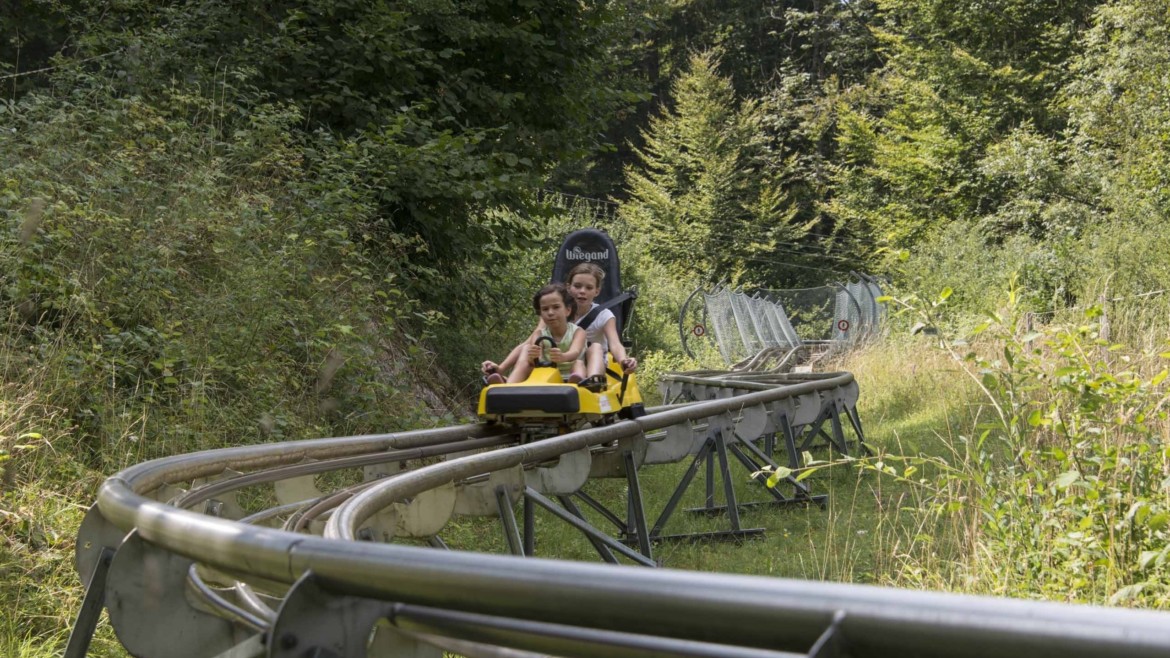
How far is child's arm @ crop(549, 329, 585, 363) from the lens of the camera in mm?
6453

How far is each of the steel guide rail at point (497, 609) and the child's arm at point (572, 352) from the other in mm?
3705

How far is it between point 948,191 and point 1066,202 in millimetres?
7995

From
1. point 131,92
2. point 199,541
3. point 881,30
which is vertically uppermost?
point 881,30

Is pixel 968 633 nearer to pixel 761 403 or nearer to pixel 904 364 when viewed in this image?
pixel 761 403

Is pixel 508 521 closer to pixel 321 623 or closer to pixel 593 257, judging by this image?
pixel 321 623

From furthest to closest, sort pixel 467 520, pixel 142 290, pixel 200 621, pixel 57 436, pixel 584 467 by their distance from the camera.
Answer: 1. pixel 467 520
2. pixel 142 290
3. pixel 584 467
4. pixel 57 436
5. pixel 200 621

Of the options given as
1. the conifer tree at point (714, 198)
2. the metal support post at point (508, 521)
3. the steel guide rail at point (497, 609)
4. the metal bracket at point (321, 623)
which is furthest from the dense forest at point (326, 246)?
the conifer tree at point (714, 198)

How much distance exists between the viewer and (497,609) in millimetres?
1333

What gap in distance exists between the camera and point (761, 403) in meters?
7.87

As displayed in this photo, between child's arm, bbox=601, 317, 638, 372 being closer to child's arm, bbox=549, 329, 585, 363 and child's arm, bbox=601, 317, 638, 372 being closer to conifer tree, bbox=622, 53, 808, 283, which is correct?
child's arm, bbox=549, 329, 585, 363

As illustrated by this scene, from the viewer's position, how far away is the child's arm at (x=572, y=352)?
6453 millimetres

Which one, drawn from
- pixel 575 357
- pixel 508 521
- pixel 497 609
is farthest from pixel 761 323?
pixel 497 609

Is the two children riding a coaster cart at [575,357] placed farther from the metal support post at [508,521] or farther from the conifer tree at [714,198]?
the conifer tree at [714,198]

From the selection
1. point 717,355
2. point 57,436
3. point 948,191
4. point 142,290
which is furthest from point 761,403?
point 948,191
